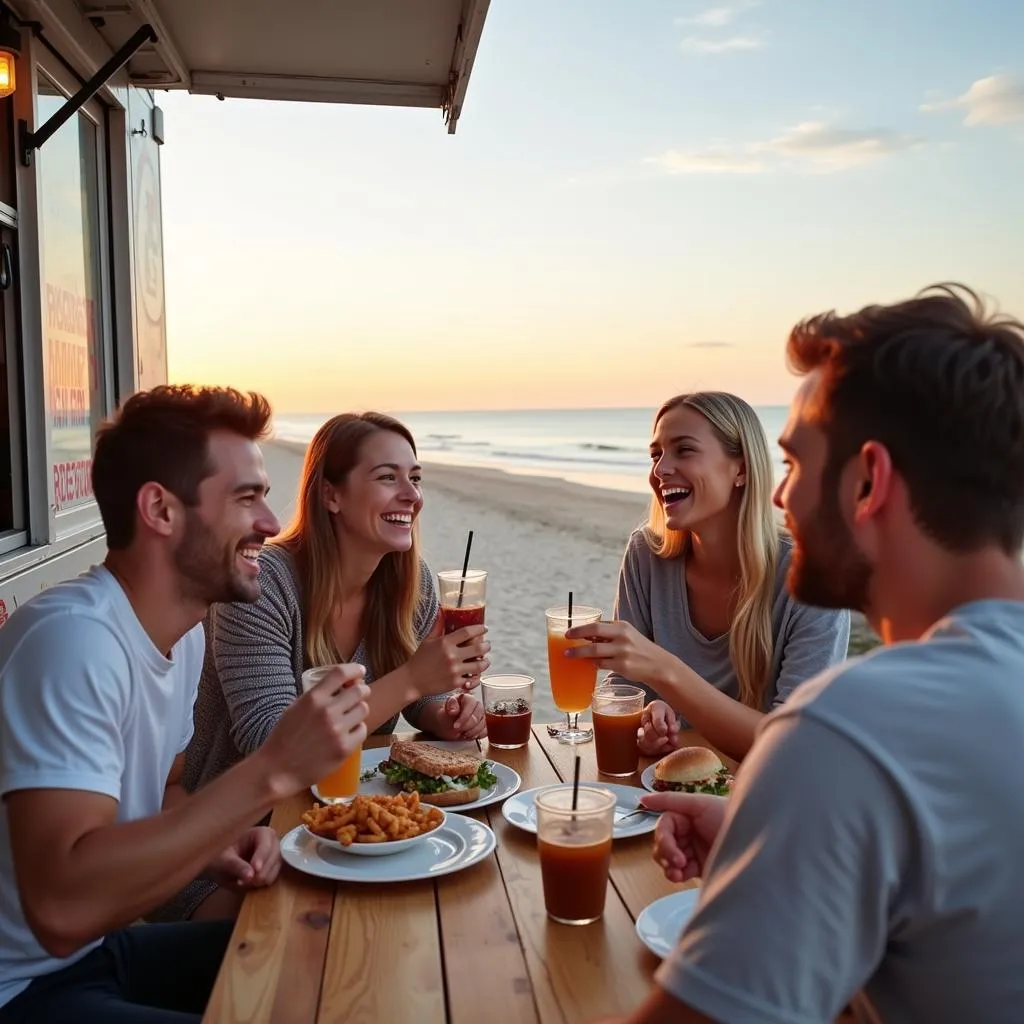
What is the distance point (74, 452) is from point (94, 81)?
1.56 m

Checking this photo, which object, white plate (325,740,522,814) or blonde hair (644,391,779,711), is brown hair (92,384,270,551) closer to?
white plate (325,740,522,814)

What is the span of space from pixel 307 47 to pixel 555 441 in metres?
39.7

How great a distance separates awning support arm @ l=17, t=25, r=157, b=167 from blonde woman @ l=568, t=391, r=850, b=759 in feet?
8.71

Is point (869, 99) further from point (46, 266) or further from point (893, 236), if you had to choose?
point (46, 266)

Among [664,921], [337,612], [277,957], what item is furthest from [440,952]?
[337,612]

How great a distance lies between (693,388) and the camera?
3379mm

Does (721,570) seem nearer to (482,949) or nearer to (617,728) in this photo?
(617,728)

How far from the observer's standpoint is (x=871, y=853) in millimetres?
913

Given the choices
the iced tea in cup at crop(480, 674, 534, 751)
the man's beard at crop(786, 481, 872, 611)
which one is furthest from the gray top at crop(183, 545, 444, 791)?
the man's beard at crop(786, 481, 872, 611)

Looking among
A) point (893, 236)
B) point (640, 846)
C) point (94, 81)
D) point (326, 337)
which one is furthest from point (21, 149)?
point (326, 337)

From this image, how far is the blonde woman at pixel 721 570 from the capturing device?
9.86ft

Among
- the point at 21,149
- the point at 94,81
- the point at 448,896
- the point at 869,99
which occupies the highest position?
the point at 869,99

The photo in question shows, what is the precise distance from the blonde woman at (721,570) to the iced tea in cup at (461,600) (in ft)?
1.65

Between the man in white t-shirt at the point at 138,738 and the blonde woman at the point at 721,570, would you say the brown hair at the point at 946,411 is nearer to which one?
the man in white t-shirt at the point at 138,738
